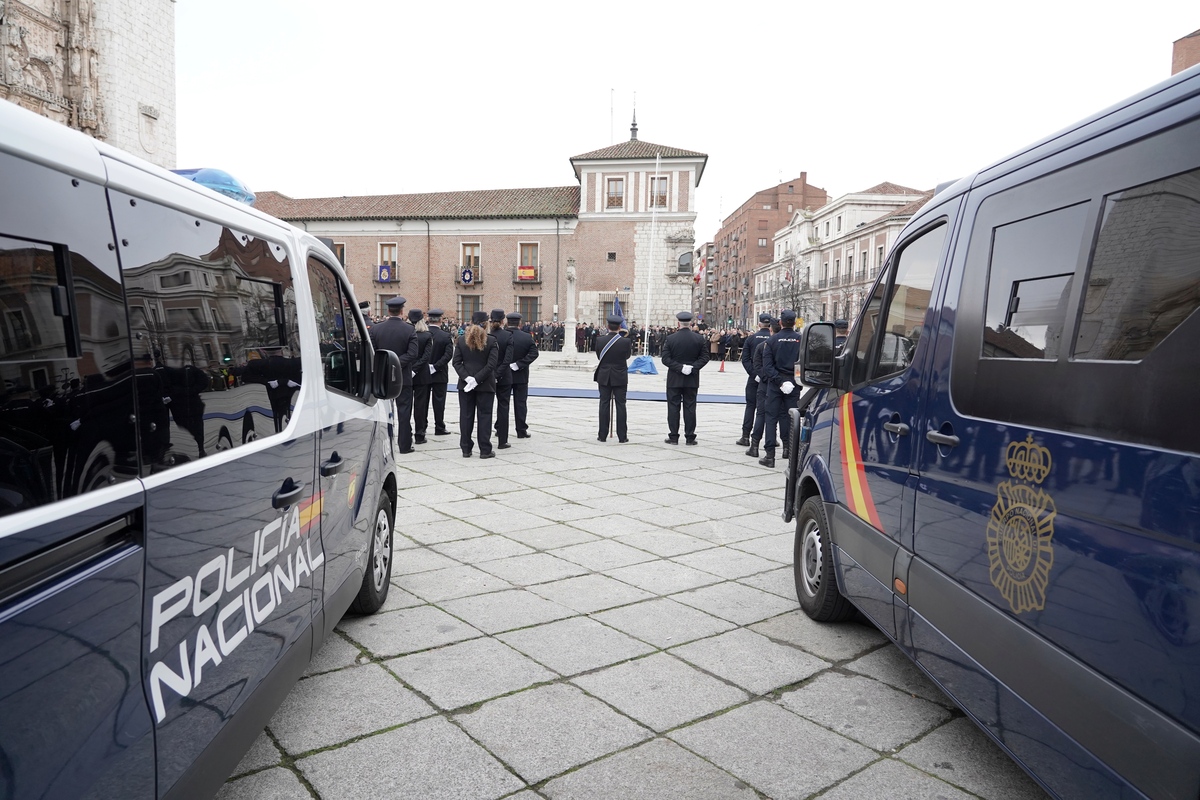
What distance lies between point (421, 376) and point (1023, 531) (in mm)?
7955

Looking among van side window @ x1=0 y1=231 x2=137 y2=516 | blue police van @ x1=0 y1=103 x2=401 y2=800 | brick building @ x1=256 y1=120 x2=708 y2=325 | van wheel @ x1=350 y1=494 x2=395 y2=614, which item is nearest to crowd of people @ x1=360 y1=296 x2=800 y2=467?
van wheel @ x1=350 y1=494 x2=395 y2=614

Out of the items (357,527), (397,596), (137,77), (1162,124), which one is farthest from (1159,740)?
(137,77)

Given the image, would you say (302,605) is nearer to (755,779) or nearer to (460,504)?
(755,779)

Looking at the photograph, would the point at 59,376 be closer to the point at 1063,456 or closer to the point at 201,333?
the point at 201,333

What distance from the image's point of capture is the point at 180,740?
1653mm

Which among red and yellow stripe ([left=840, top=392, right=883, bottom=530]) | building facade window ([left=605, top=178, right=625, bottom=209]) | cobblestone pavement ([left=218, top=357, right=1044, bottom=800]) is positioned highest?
building facade window ([left=605, top=178, right=625, bottom=209])

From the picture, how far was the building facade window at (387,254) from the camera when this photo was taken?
1809 inches

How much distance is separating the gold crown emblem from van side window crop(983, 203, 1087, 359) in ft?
0.75

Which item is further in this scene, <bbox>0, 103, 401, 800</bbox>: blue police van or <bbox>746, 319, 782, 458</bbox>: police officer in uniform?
<bbox>746, 319, 782, 458</bbox>: police officer in uniform

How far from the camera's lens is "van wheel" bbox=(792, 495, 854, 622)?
3.65m

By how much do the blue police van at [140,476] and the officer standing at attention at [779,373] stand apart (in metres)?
6.62

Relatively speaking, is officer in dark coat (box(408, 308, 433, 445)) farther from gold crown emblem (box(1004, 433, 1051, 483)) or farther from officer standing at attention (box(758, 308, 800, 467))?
gold crown emblem (box(1004, 433, 1051, 483))

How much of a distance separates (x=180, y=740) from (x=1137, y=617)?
1.96 meters

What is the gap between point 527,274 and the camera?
43875mm
